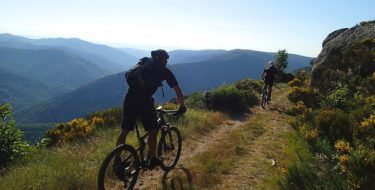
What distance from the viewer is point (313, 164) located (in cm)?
787

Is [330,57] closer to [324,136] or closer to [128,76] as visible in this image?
[324,136]

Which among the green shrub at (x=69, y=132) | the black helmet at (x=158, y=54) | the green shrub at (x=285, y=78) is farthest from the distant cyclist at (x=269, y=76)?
the green shrub at (x=285, y=78)

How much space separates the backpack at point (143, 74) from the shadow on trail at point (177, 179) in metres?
2.35

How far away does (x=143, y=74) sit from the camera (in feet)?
23.9

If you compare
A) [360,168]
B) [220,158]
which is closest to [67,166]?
[220,158]

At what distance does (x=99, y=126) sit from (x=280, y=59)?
40.3m

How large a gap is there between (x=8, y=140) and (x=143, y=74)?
22.4ft

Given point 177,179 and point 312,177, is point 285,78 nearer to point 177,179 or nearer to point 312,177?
point 177,179

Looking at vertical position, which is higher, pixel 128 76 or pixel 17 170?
pixel 128 76

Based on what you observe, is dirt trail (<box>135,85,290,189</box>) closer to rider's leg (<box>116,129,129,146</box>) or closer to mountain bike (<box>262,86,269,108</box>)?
rider's leg (<box>116,129,129,146</box>)

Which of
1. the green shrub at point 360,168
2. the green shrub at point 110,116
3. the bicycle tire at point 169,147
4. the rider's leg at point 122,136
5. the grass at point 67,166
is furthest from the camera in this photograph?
the green shrub at point 110,116

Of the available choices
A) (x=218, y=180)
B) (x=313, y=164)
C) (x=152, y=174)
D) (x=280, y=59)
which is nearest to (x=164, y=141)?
(x=152, y=174)

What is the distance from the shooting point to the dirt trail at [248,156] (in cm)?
850

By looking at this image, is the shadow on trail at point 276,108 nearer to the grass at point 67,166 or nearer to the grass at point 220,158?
the grass at point 220,158
